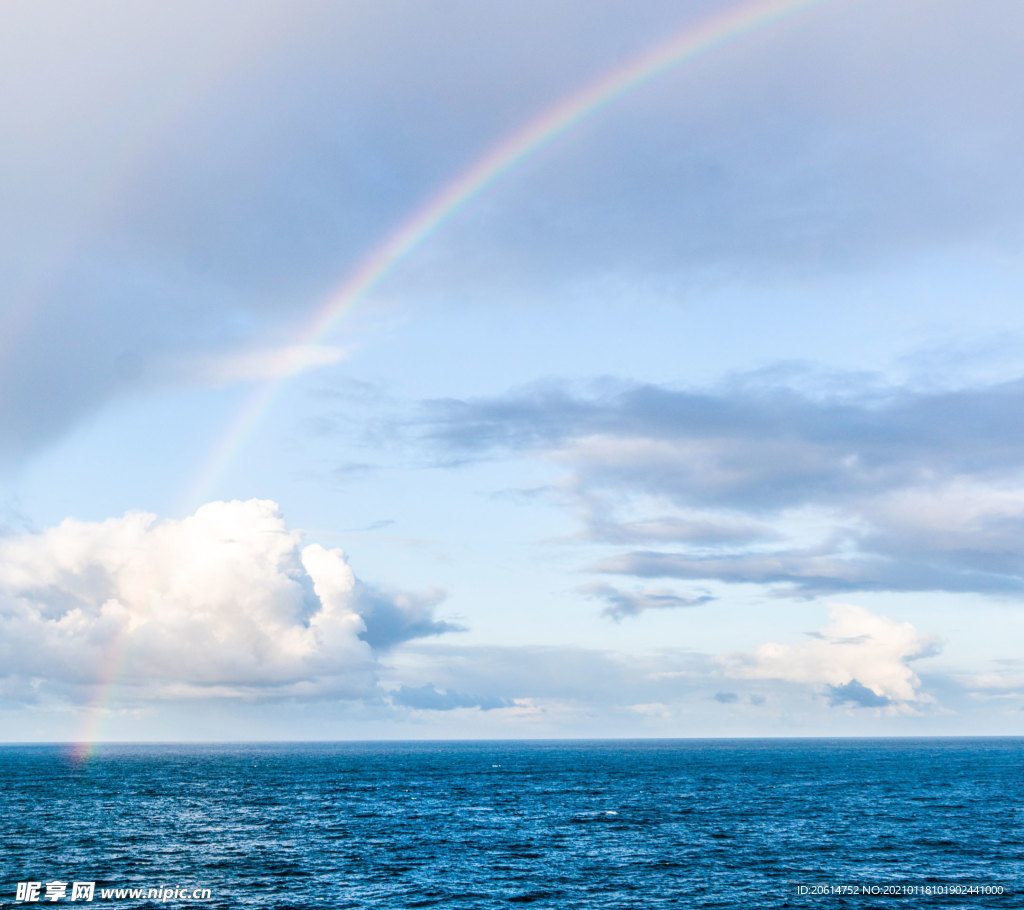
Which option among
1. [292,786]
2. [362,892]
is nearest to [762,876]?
[362,892]

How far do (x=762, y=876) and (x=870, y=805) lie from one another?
6848cm

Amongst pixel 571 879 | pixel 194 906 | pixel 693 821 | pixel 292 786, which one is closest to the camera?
pixel 194 906

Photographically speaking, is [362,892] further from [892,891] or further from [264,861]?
[892,891]

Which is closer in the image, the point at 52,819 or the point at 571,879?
the point at 571,879

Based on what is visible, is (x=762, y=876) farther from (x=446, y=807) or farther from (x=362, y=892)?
(x=446, y=807)

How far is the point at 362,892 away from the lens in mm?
78125

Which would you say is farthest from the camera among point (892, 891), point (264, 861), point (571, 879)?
point (264, 861)

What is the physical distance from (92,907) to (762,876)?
5875cm

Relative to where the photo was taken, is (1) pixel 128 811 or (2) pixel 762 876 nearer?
(2) pixel 762 876

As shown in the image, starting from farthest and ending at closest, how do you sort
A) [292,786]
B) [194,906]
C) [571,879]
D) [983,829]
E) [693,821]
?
[292,786]
[693,821]
[983,829]
[571,879]
[194,906]

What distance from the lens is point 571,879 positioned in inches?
3253

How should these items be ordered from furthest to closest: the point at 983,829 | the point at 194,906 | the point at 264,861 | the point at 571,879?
1. the point at 983,829
2. the point at 264,861
3. the point at 571,879
4. the point at 194,906

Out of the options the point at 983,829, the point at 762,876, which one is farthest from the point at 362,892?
the point at 983,829

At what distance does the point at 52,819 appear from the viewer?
12638cm
